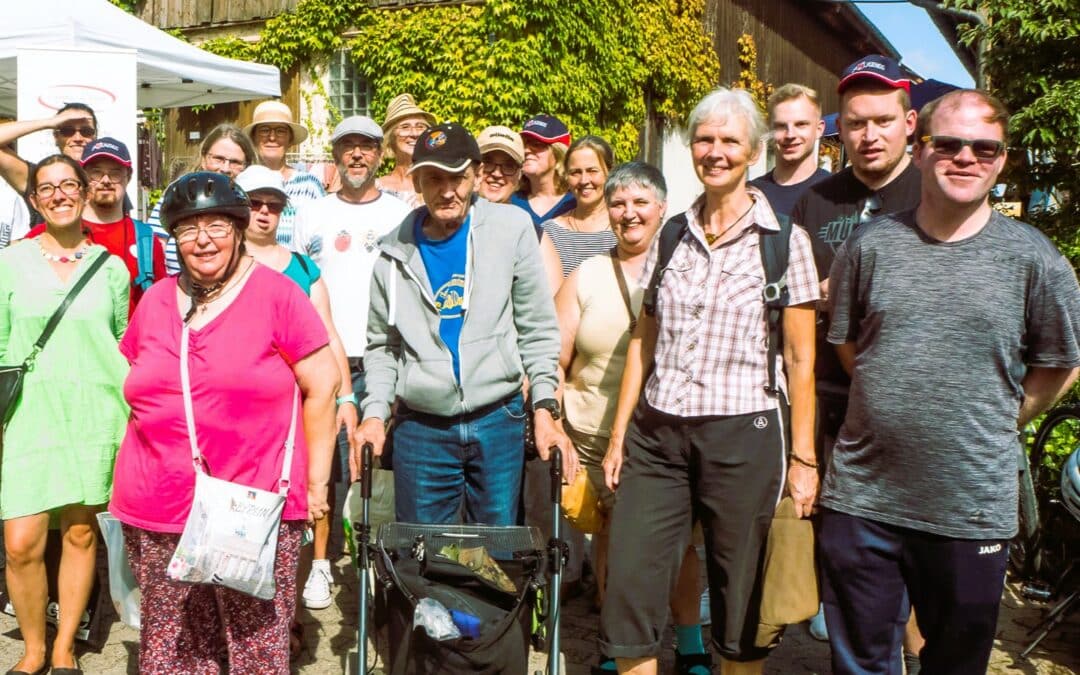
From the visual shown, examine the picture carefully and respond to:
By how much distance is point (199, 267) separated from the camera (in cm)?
317

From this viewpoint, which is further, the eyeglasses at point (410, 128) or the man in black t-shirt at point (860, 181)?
the eyeglasses at point (410, 128)

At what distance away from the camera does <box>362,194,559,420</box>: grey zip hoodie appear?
3680mm

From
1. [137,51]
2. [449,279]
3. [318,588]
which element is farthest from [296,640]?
[137,51]

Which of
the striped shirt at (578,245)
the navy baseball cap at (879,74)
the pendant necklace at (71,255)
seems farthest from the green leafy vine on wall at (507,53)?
the navy baseball cap at (879,74)

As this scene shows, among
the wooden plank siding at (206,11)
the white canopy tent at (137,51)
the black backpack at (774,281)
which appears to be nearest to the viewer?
the black backpack at (774,281)

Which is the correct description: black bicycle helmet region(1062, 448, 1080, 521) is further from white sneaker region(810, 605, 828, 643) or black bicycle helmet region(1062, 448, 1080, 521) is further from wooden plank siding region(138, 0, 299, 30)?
wooden plank siding region(138, 0, 299, 30)

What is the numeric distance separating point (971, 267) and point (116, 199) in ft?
12.7

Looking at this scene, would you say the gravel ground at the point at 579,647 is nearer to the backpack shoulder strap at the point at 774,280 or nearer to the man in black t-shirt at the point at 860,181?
the man in black t-shirt at the point at 860,181

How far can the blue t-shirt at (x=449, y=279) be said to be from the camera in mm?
3711

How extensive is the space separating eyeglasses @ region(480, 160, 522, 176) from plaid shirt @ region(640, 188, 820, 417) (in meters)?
2.32

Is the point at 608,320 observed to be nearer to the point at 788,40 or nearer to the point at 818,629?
the point at 818,629

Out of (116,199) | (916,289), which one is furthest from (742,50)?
(916,289)

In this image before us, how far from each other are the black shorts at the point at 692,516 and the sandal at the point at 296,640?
5.22ft

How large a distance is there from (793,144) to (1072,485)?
6.24 feet
